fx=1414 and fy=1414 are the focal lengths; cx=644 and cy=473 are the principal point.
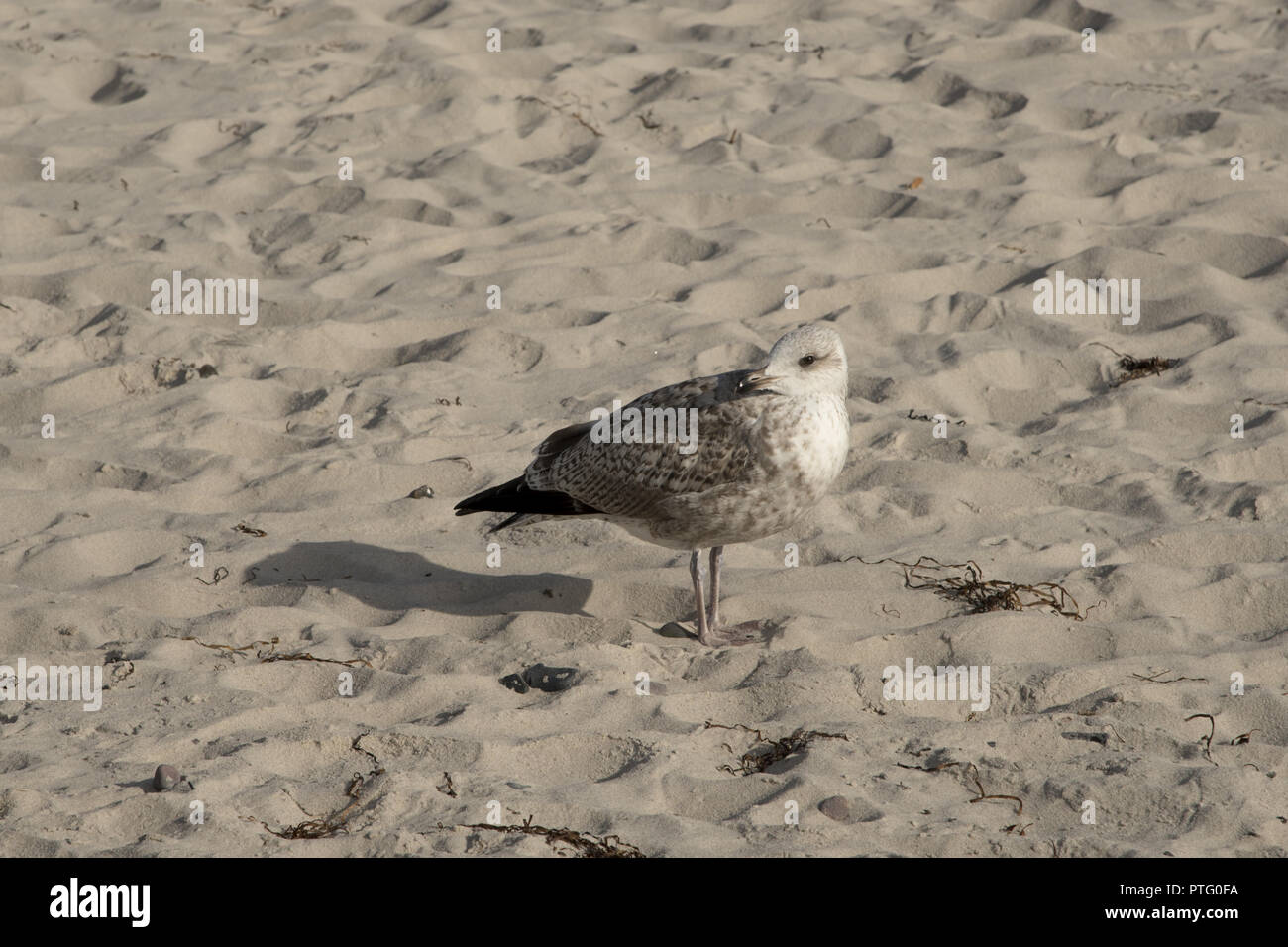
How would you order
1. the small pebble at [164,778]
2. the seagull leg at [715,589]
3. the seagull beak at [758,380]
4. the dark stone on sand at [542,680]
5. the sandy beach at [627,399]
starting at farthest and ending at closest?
the seagull leg at [715,589], the seagull beak at [758,380], the dark stone on sand at [542,680], the sandy beach at [627,399], the small pebble at [164,778]

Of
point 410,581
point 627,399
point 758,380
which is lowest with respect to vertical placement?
point 410,581

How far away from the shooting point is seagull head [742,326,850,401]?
4.82 m

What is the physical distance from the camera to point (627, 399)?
6328 mm

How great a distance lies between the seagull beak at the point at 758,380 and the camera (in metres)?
4.75

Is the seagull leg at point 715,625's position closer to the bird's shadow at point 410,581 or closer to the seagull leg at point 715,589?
the seagull leg at point 715,589

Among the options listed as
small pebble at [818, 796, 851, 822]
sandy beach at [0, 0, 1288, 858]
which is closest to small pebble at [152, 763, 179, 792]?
sandy beach at [0, 0, 1288, 858]

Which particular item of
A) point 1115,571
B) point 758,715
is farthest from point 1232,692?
point 758,715

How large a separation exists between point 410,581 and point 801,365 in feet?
5.46

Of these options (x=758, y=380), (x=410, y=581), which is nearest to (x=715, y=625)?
(x=758, y=380)

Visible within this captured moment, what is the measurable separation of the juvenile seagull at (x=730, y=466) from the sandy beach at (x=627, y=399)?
33 centimetres

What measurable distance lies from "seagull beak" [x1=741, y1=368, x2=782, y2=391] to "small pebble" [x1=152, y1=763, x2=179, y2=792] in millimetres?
2155

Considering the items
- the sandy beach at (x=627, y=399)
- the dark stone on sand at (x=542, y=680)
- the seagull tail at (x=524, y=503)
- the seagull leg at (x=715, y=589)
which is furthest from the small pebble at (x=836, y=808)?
the seagull tail at (x=524, y=503)

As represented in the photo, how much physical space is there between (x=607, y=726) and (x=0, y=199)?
18.8ft

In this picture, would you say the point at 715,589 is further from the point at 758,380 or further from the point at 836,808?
the point at 836,808
